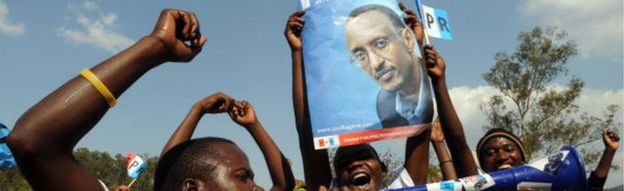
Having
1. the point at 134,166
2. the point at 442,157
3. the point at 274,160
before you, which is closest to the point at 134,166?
the point at 134,166

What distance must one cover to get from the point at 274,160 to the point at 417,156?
80cm

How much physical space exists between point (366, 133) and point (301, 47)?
68 centimetres

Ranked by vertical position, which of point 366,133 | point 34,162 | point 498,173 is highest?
point 34,162

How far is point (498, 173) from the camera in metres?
2.94

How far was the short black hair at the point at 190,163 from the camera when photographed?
1.88m

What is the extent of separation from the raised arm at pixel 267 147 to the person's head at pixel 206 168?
3.89 ft

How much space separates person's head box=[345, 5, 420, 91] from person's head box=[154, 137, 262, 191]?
1.40 metres

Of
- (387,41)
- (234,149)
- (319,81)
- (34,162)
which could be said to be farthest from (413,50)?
(34,162)

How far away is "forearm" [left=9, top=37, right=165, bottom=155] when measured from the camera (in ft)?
5.04

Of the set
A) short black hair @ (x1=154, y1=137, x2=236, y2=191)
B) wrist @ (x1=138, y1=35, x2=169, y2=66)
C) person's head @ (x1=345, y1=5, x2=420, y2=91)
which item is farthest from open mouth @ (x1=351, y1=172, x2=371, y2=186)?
wrist @ (x1=138, y1=35, x2=169, y2=66)

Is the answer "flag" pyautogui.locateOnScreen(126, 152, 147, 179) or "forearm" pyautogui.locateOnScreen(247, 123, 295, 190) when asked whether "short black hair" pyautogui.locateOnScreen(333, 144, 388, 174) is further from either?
"flag" pyautogui.locateOnScreen(126, 152, 147, 179)

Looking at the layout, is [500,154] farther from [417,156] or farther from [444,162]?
[417,156]

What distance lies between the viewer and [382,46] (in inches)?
130

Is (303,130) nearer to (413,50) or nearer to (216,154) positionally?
(413,50)
